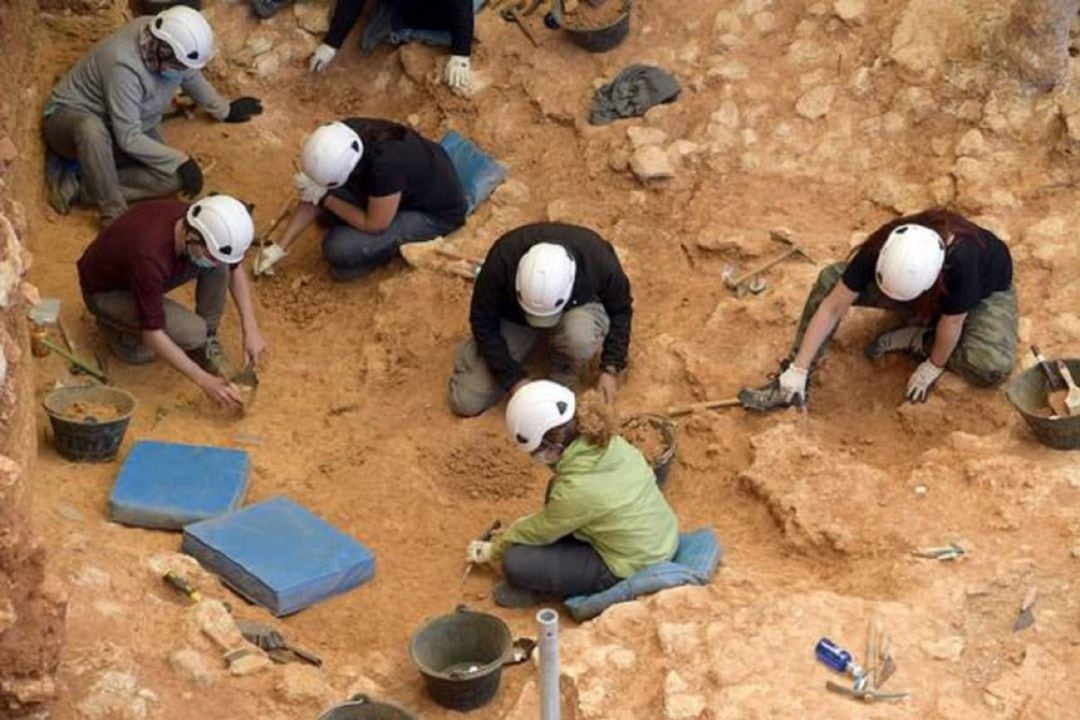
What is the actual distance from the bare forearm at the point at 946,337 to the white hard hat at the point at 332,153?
10.2ft

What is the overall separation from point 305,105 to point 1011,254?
4484 millimetres

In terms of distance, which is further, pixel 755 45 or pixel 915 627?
pixel 755 45

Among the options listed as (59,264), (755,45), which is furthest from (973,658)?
(59,264)

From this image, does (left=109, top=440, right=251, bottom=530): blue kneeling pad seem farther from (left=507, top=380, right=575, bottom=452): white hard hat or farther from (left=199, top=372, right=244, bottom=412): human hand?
(left=507, top=380, right=575, bottom=452): white hard hat

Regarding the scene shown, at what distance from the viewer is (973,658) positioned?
5.79 metres

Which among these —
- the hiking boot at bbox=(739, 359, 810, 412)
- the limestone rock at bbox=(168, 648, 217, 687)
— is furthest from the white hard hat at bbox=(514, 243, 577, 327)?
the limestone rock at bbox=(168, 648, 217, 687)

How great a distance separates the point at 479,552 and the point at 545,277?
A: 1368mm

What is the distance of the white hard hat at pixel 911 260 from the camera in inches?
271

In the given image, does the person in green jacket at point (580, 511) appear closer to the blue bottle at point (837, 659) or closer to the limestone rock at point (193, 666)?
the blue bottle at point (837, 659)

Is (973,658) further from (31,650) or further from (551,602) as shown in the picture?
(31,650)

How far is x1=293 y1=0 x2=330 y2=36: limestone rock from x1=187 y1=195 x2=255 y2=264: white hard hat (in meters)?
2.77

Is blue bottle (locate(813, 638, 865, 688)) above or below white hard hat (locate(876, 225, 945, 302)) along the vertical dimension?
below

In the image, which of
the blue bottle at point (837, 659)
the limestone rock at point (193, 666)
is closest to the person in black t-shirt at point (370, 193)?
the limestone rock at point (193, 666)

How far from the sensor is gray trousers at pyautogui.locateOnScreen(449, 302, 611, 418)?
25.3 ft
